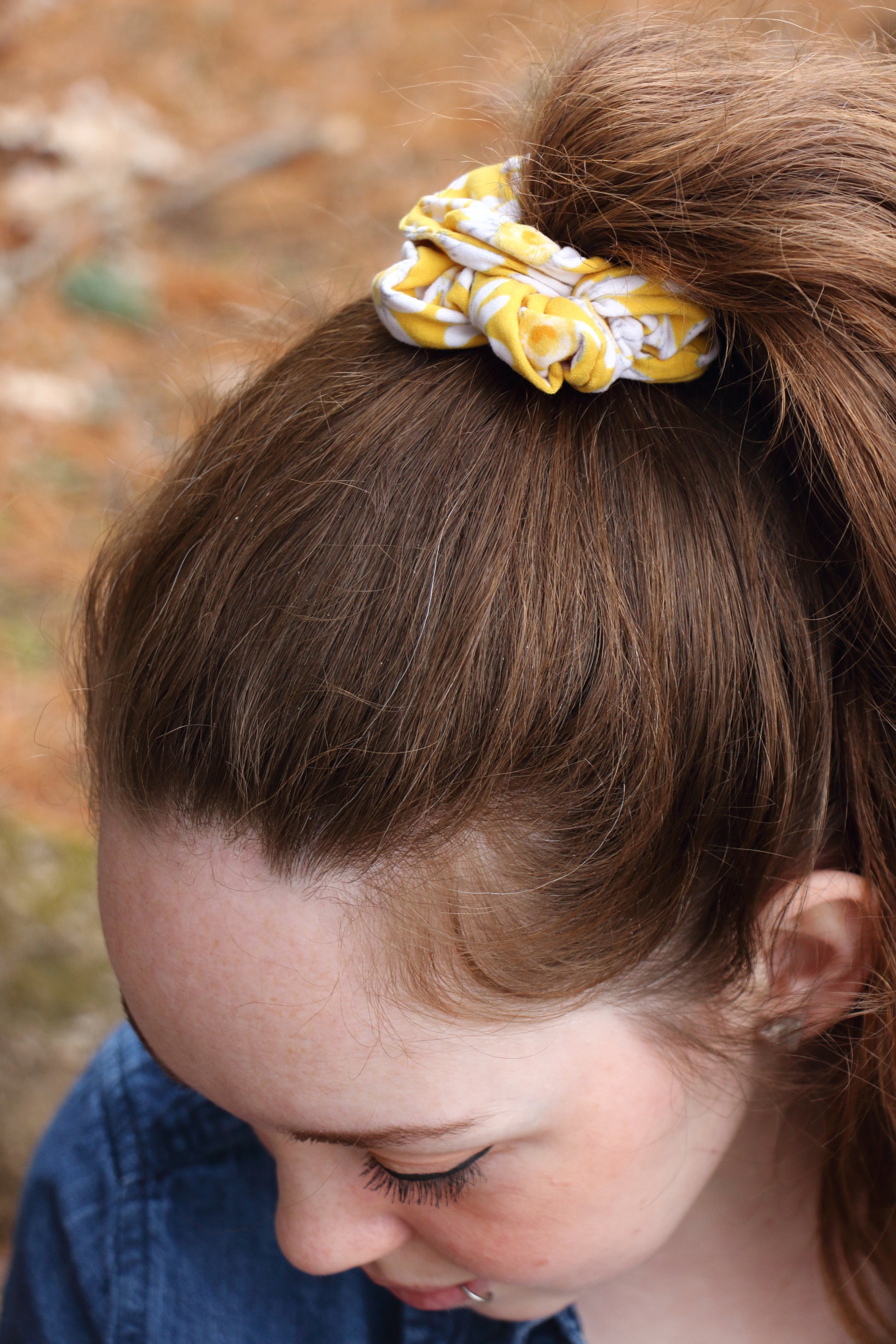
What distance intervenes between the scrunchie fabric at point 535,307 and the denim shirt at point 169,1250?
3.22 feet

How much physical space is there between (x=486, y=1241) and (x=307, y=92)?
17.1ft

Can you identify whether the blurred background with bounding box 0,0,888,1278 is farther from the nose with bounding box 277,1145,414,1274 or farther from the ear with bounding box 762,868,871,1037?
the ear with bounding box 762,868,871,1037

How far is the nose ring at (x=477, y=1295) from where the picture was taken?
3.50ft

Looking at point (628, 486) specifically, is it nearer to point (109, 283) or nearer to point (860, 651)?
point (860, 651)

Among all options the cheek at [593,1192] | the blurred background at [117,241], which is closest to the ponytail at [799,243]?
the cheek at [593,1192]

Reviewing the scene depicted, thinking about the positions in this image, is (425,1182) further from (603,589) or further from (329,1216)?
(603,589)

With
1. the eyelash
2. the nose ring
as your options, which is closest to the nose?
the eyelash

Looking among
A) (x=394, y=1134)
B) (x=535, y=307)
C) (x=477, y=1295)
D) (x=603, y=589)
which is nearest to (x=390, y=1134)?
(x=394, y=1134)

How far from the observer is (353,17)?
544 centimetres

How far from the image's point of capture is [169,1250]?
1.34 meters

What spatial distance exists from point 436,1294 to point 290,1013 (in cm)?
44

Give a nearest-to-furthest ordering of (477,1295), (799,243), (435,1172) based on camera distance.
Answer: (799,243) < (435,1172) < (477,1295)

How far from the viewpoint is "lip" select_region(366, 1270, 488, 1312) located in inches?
41.9

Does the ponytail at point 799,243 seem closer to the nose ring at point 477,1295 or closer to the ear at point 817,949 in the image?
the ear at point 817,949
